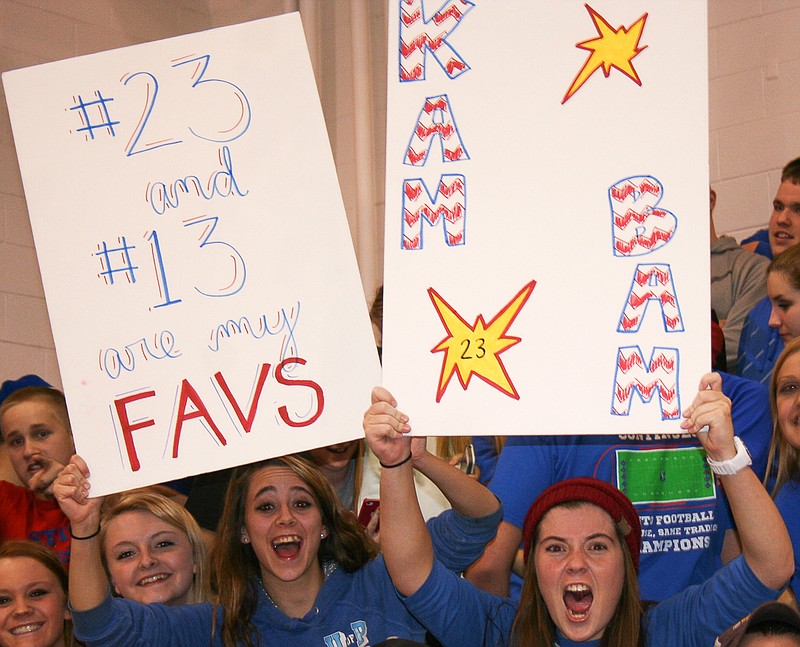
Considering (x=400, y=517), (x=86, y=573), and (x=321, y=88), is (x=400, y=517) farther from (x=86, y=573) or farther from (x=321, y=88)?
(x=321, y=88)

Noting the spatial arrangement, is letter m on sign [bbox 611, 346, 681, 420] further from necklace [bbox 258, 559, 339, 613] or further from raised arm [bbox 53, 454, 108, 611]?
raised arm [bbox 53, 454, 108, 611]

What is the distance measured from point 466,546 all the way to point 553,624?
0.80ft

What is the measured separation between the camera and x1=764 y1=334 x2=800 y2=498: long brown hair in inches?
111

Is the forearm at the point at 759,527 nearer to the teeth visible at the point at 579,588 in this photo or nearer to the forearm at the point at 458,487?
the teeth visible at the point at 579,588

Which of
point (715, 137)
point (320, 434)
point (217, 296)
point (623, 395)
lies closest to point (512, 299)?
point (623, 395)

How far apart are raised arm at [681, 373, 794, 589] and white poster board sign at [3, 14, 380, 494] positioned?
0.65m

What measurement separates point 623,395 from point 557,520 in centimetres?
44

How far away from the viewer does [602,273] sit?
2.34 metres

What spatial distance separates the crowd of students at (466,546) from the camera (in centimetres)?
237

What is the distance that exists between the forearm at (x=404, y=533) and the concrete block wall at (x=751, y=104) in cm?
274

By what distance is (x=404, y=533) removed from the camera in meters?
2.46

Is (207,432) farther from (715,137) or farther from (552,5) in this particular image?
(715,137)

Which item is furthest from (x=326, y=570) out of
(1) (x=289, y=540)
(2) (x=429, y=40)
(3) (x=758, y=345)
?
(3) (x=758, y=345)

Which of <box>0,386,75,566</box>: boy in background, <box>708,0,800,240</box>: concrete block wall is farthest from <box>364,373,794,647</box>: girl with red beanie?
<box>708,0,800,240</box>: concrete block wall
